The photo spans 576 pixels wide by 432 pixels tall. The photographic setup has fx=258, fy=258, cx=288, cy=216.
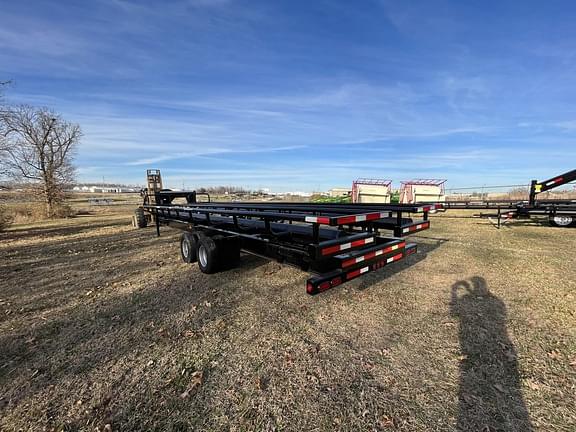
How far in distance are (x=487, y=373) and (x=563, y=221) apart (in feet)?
39.3

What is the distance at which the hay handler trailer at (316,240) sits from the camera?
308 centimetres


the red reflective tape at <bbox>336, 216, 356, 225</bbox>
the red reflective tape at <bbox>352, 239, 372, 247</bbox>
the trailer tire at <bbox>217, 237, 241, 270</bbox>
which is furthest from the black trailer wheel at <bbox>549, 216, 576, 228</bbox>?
the trailer tire at <bbox>217, 237, 241, 270</bbox>

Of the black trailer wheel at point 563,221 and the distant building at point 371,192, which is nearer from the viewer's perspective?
the black trailer wheel at point 563,221

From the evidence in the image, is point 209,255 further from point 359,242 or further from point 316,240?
point 359,242

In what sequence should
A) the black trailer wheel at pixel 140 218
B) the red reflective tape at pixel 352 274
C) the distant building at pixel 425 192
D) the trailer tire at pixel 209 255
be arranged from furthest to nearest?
the distant building at pixel 425 192 < the black trailer wheel at pixel 140 218 < the trailer tire at pixel 209 255 < the red reflective tape at pixel 352 274

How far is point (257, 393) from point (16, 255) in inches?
387

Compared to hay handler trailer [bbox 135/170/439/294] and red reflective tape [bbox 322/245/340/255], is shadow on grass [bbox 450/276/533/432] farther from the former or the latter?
red reflective tape [bbox 322/245/340/255]

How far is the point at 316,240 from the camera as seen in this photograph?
3146mm

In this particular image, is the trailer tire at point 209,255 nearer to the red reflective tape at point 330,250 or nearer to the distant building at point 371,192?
the red reflective tape at point 330,250

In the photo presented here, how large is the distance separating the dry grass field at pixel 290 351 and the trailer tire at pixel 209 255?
256 mm

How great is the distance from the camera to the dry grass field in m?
2.09

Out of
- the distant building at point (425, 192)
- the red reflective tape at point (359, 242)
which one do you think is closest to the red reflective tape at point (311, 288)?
the red reflective tape at point (359, 242)

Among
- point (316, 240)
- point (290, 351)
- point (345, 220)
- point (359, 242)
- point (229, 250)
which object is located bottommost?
point (290, 351)

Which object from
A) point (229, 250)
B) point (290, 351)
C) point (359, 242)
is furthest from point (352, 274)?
point (229, 250)
